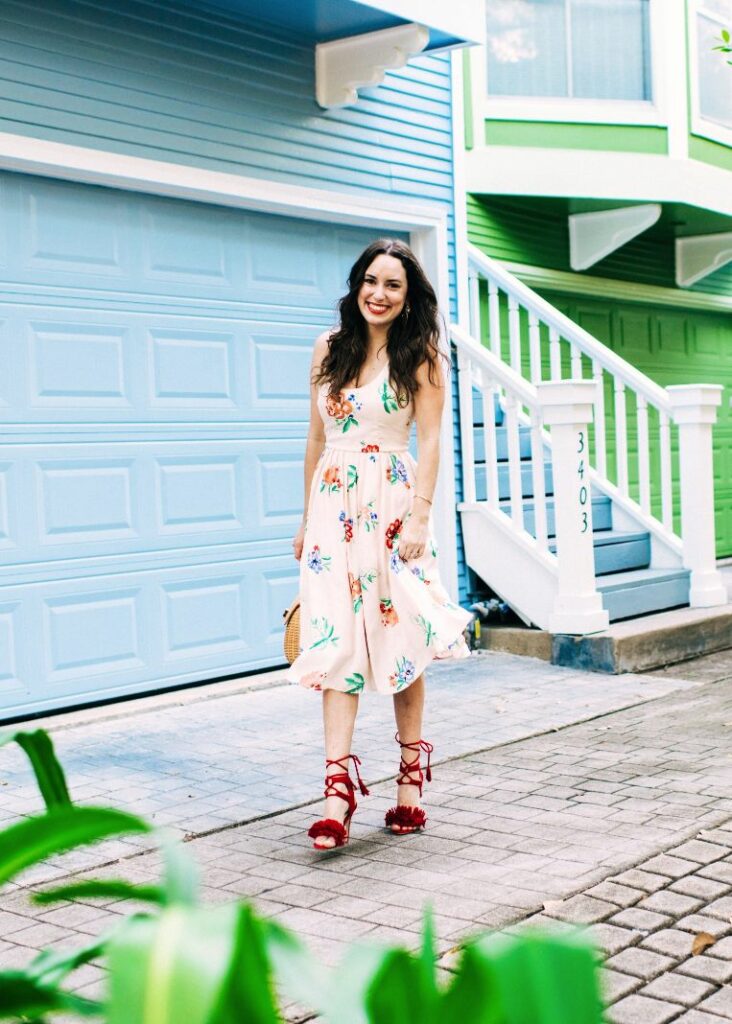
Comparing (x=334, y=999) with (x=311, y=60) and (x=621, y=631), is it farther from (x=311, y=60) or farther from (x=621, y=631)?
(x=311, y=60)

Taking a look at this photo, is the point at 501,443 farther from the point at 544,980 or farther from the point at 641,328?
the point at 544,980

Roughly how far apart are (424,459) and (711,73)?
755 cm

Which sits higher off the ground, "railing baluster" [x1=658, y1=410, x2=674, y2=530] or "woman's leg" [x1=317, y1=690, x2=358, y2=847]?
"railing baluster" [x1=658, y1=410, x2=674, y2=530]

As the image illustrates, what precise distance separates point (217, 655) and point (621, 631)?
2.19m

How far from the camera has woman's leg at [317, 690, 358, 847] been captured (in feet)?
12.8

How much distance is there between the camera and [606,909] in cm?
335

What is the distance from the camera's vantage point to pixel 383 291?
4094 millimetres

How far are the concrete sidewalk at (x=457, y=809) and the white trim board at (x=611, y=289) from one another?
380 centimetres

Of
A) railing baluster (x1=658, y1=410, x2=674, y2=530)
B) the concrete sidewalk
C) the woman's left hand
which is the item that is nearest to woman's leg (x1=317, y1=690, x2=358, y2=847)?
the concrete sidewalk

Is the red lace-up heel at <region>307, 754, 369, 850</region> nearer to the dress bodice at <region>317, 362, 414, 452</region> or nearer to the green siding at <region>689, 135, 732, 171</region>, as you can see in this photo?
the dress bodice at <region>317, 362, 414, 452</region>

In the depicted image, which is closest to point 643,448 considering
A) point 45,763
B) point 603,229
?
point 603,229

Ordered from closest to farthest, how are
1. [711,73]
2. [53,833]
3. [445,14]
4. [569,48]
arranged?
[53,833] → [445,14] → [569,48] → [711,73]

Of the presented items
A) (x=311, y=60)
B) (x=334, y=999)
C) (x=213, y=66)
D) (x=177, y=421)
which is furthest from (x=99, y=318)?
(x=334, y=999)

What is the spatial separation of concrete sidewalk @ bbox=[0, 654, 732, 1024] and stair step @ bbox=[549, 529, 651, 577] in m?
1.32
